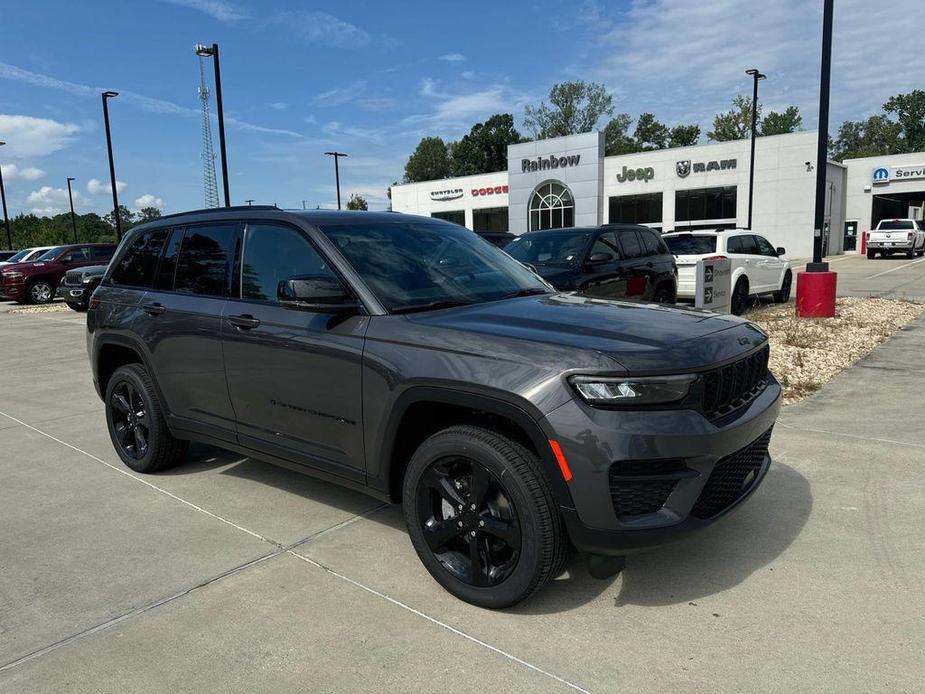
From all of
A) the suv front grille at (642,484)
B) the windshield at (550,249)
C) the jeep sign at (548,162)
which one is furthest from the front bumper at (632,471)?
the jeep sign at (548,162)

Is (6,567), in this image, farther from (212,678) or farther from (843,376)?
(843,376)

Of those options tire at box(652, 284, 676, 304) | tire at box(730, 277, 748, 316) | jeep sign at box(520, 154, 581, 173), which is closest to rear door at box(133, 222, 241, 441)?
tire at box(652, 284, 676, 304)

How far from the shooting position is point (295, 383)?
3.61m

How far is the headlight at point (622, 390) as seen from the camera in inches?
104

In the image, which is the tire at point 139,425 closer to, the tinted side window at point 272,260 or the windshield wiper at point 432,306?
the tinted side window at point 272,260

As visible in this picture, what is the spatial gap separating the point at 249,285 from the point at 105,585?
1.71m

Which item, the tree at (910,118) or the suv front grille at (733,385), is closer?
the suv front grille at (733,385)

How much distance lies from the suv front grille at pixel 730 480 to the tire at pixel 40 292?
24.0 meters

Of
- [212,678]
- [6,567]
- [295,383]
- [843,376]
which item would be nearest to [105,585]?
[6,567]

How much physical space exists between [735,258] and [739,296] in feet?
2.29

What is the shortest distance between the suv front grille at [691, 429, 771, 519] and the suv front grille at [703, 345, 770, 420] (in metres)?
0.20

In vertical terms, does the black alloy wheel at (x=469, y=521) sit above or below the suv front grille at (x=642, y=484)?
below

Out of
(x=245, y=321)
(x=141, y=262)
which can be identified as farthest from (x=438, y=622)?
(x=141, y=262)

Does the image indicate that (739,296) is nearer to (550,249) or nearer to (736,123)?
(550,249)
